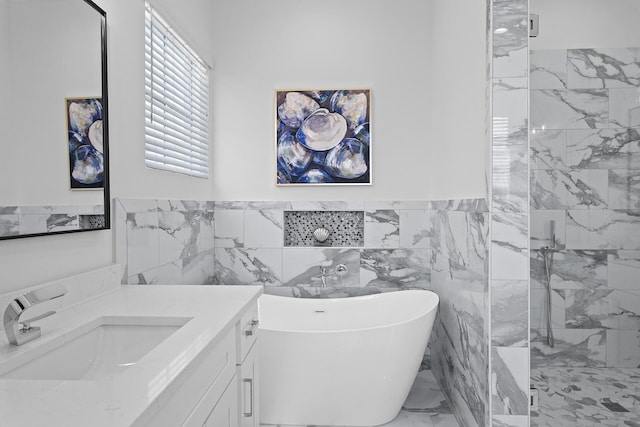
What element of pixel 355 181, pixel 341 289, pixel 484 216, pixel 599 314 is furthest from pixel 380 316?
pixel 599 314

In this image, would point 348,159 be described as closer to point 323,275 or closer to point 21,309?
point 323,275

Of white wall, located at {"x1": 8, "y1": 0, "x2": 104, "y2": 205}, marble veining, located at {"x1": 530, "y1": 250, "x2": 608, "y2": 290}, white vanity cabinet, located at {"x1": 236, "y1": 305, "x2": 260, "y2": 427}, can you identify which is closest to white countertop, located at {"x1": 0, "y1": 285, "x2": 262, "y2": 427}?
white vanity cabinet, located at {"x1": 236, "y1": 305, "x2": 260, "y2": 427}

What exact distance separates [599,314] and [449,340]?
1234 mm

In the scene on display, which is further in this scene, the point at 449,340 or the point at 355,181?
the point at 355,181

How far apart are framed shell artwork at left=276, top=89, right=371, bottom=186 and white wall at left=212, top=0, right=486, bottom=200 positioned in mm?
70

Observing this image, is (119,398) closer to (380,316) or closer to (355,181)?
(380,316)

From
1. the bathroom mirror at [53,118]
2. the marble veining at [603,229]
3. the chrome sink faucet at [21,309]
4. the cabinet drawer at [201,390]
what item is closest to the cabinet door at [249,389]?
the cabinet drawer at [201,390]

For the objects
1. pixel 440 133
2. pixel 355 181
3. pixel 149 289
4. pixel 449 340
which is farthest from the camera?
pixel 355 181

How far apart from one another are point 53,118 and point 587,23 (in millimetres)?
3308

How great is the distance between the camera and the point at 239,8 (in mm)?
3051

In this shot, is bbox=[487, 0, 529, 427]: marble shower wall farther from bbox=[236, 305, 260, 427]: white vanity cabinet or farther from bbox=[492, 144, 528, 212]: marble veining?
bbox=[236, 305, 260, 427]: white vanity cabinet

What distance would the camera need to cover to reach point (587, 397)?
237 centimetres

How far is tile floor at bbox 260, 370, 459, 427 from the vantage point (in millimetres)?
2246

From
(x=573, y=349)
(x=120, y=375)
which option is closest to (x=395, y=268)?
(x=573, y=349)
